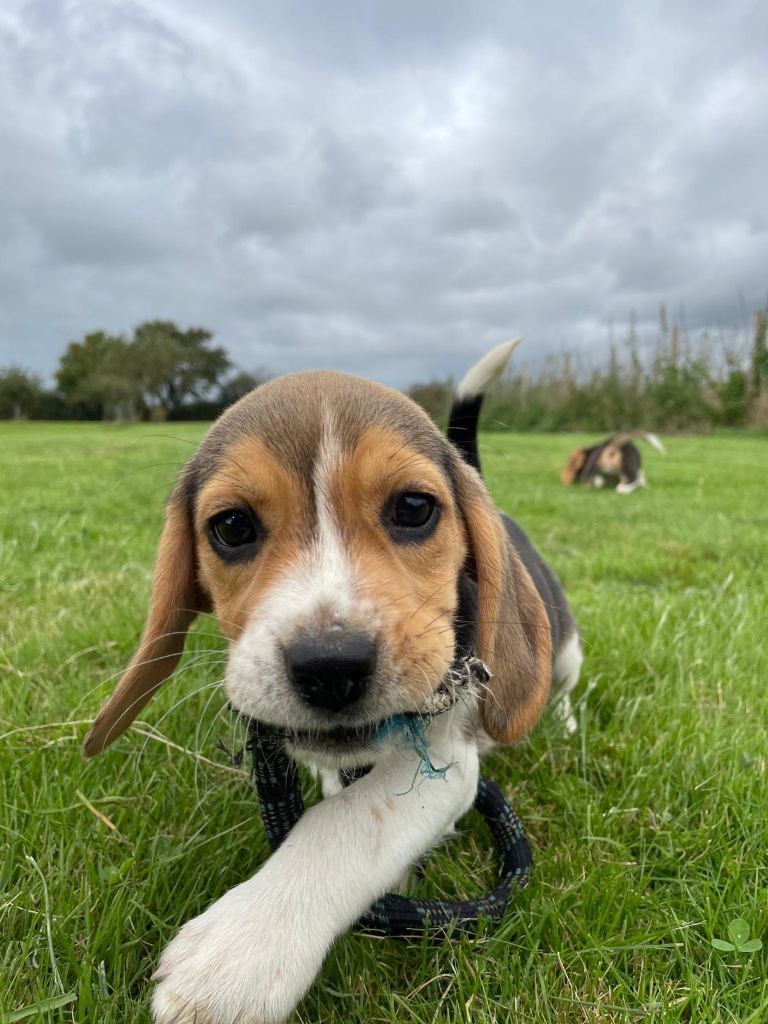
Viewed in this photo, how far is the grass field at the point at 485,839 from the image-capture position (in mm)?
1686

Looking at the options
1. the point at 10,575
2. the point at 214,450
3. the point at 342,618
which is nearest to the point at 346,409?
the point at 214,450

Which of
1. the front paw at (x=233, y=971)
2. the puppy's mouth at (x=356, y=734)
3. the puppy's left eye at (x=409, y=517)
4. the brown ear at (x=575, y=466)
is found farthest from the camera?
the brown ear at (x=575, y=466)

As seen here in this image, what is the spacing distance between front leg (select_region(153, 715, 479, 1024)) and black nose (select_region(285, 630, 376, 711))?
37 cm

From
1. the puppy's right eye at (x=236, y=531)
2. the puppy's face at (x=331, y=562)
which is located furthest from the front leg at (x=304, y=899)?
the puppy's right eye at (x=236, y=531)

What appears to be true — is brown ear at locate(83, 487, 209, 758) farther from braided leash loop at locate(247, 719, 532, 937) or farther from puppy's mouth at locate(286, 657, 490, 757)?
puppy's mouth at locate(286, 657, 490, 757)

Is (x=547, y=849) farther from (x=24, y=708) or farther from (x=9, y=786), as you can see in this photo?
(x=24, y=708)

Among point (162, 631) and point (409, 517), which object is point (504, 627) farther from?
point (162, 631)

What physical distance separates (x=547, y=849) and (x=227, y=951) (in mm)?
1127

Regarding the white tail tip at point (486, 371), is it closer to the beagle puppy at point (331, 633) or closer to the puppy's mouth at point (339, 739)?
the beagle puppy at point (331, 633)

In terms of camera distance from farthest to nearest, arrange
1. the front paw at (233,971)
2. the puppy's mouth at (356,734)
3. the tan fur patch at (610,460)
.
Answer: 1. the tan fur patch at (610,460)
2. the puppy's mouth at (356,734)
3. the front paw at (233,971)

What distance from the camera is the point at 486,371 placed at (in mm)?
3783

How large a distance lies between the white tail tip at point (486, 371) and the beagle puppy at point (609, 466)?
393 inches

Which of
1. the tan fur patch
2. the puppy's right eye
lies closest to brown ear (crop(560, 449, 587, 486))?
the tan fur patch

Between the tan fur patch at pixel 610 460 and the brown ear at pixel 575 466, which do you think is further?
the brown ear at pixel 575 466
